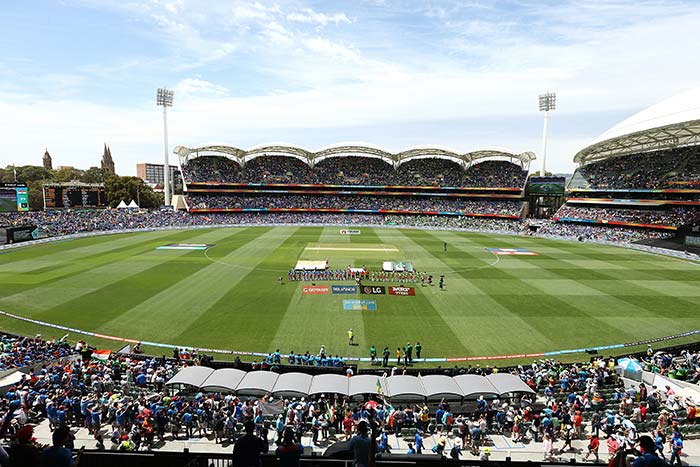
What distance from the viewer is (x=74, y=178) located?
130 m

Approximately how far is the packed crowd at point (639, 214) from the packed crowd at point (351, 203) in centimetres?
1197

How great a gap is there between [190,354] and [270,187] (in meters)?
76.0

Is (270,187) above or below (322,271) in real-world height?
above

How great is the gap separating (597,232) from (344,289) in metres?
52.8

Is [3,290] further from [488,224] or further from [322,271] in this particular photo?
[488,224]

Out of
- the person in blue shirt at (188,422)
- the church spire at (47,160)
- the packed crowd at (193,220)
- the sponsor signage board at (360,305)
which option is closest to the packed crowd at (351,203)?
the packed crowd at (193,220)

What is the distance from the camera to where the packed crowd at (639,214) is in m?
59.4

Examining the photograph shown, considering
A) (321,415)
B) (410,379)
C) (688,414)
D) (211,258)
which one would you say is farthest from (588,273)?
(211,258)

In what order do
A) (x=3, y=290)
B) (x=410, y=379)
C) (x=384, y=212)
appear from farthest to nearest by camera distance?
(x=384, y=212) → (x=3, y=290) → (x=410, y=379)

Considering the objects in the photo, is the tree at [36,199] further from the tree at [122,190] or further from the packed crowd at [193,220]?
the packed crowd at [193,220]

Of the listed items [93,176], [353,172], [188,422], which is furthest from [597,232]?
[93,176]

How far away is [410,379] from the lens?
49.2 ft

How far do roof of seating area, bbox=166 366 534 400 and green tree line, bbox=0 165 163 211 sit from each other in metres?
93.3

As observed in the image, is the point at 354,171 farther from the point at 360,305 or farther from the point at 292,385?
the point at 292,385
